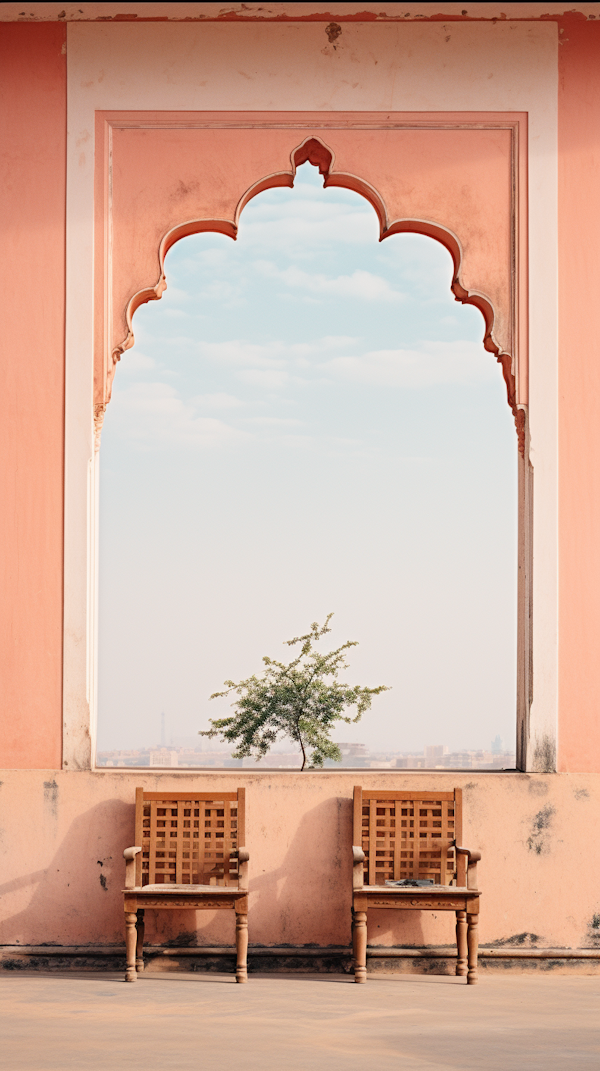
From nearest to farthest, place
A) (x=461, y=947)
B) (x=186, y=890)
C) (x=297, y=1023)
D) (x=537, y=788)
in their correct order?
(x=297, y=1023), (x=186, y=890), (x=461, y=947), (x=537, y=788)

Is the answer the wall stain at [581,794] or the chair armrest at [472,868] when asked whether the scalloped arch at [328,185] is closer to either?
the wall stain at [581,794]

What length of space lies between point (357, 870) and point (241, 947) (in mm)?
604

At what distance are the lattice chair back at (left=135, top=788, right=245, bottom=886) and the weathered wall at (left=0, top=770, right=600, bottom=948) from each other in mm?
103

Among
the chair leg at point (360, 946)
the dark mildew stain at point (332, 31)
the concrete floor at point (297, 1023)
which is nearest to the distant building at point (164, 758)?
the concrete floor at point (297, 1023)

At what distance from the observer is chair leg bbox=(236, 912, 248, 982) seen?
4910 mm

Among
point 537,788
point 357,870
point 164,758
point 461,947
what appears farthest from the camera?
point 164,758

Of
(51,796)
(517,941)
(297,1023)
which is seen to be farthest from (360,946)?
(51,796)

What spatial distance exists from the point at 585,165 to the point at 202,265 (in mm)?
5234

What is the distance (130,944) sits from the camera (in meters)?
4.92

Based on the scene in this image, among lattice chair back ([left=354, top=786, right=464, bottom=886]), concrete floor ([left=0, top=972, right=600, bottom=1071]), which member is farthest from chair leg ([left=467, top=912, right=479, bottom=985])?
lattice chair back ([left=354, top=786, right=464, bottom=886])

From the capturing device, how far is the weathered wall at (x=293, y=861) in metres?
5.25

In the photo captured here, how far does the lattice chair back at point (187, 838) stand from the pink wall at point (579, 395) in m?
1.64

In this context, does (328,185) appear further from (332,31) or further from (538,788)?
(538,788)

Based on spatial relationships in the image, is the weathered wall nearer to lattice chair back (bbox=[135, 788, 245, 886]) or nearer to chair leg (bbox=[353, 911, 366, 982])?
lattice chair back (bbox=[135, 788, 245, 886])
